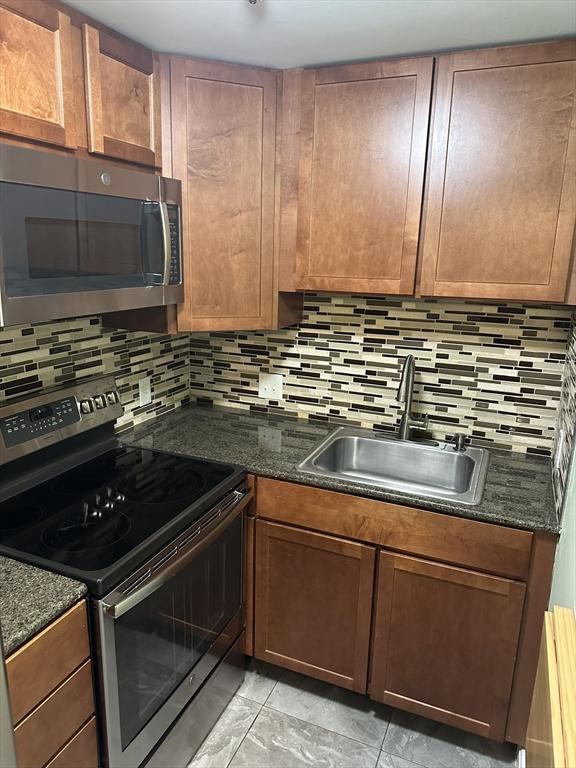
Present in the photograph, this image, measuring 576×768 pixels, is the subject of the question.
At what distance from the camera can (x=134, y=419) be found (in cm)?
212

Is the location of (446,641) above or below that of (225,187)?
below

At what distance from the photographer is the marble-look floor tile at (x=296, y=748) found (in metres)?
1.68

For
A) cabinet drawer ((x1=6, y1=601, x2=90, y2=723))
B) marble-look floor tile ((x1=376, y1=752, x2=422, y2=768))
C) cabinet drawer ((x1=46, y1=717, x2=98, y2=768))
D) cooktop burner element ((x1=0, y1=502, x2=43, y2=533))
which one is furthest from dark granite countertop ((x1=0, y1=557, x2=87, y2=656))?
marble-look floor tile ((x1=376, y1=752, x2=422, y2=768))

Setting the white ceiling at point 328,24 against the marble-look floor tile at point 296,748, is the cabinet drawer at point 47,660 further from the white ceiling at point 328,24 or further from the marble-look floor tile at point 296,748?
the white ceiling at point 328,24

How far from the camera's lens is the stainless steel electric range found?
126 cm

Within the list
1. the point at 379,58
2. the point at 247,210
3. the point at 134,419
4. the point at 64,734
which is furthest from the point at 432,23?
the point at 64,734

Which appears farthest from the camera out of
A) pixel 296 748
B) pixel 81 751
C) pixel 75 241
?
pixel 296 748

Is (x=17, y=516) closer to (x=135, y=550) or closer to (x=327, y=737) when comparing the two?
(x=135, y=550)

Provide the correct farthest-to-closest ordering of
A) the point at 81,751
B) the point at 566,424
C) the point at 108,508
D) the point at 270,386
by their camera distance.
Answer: the point at 270,386 → the point at 566,424 → the point at 108,508 → the point at 81,751

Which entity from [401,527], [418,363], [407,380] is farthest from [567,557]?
[418,363]

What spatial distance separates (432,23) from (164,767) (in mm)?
2171

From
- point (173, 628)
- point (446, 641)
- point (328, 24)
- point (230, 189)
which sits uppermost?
point (328, 24)

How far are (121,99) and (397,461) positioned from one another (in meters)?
1.53

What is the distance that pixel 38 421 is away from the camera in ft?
5.24
